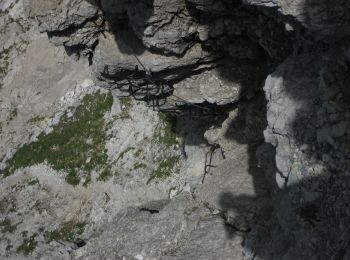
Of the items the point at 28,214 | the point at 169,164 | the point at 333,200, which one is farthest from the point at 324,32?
the point at 28,214

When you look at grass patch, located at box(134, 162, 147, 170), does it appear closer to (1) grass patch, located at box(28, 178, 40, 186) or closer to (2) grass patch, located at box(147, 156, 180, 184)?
(2) grass patch, located at box(147, 156, 180, 184)

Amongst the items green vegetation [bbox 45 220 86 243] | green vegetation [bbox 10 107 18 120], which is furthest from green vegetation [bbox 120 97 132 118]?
→ green vegetation [bbox 10 107 18 120]

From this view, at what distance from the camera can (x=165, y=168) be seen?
87.9ft

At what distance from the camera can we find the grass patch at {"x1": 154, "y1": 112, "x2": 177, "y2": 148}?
27.1 m

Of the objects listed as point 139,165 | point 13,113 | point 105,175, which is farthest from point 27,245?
point 13,113

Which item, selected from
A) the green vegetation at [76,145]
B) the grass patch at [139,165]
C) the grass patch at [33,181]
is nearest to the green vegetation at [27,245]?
the grass patch at [33,181]

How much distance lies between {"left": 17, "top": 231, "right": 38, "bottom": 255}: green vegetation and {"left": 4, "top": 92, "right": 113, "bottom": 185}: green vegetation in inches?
173

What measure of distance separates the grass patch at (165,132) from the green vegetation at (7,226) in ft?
42.6

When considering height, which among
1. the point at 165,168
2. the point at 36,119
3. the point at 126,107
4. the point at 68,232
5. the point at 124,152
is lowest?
the point at 68,232

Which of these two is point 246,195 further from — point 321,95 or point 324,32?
point 324,32

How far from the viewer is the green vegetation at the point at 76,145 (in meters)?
32.8

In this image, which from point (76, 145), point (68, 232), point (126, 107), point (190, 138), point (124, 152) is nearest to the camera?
point (190, 138)

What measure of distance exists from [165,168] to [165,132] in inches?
84.4

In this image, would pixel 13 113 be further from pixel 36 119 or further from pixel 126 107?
pixel 126 107
